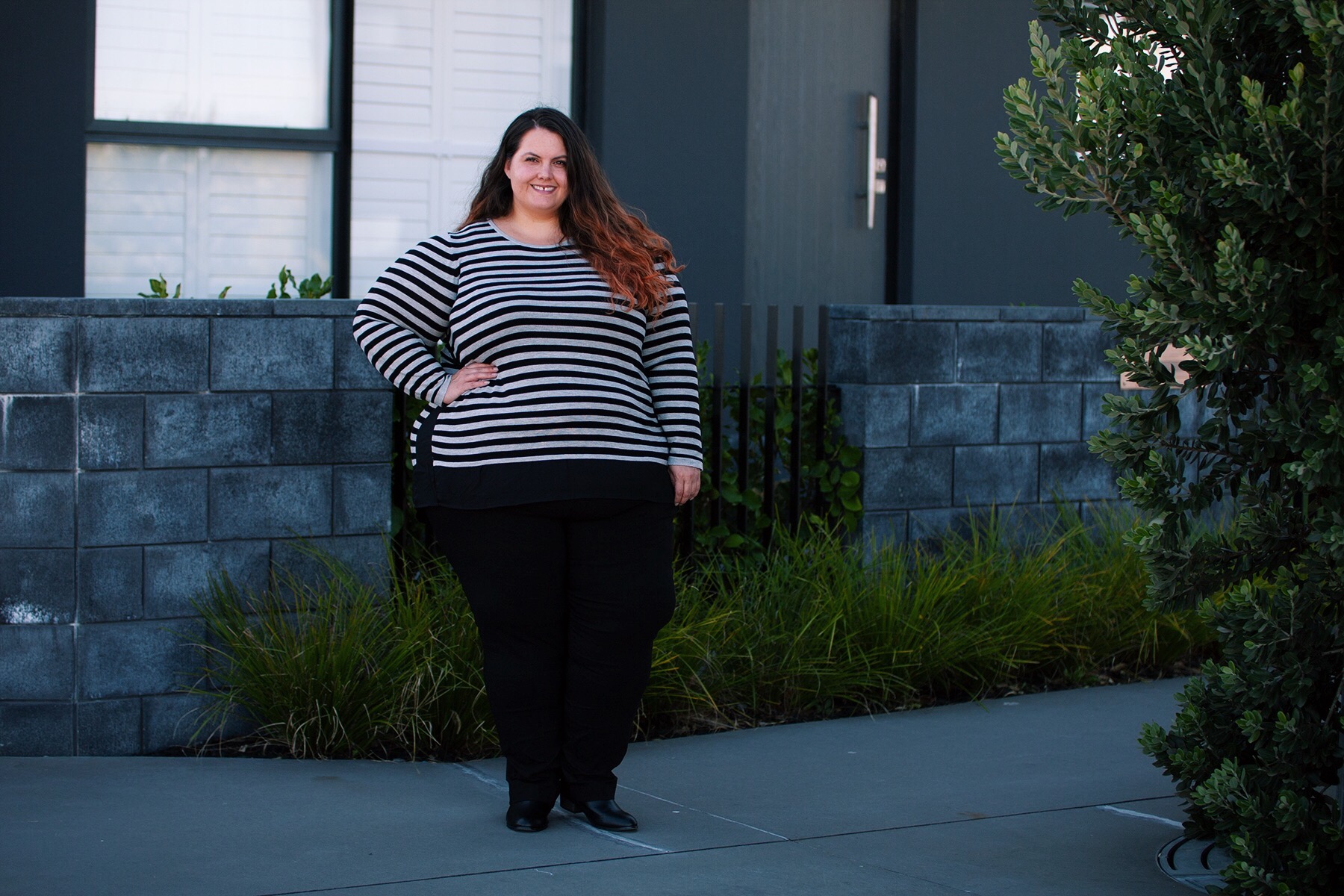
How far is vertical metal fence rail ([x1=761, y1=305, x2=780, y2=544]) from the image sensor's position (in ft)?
19.6

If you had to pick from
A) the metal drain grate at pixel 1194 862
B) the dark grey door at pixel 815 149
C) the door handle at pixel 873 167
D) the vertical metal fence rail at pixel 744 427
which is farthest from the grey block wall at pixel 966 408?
the metal drain grate at pixel 1194 862

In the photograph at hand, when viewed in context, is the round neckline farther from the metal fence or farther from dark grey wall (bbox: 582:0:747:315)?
dark grey wall (bbox: 582:0:747:315)

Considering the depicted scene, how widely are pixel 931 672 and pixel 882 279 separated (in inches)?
114

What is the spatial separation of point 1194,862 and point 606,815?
1.45 m

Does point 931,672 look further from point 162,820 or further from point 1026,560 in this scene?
point 162,820

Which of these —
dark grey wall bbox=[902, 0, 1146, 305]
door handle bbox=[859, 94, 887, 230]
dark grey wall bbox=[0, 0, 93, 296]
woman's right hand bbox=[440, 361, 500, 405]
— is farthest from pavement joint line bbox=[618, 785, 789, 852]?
door handle bbox=[859, 94, 887, 230]

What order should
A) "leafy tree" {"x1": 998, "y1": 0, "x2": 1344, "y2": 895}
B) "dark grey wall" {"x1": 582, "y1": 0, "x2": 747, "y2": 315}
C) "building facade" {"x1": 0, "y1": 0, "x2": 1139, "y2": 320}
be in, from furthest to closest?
"dark grey wall" {"x1": 582, "y1": 0, "x2": 747, "y2": 315}, "building facade" {"x1": 0, "y1": 0, "x2": 1139, "y2": 320}, "leafy tree" {"x1": 998, "y1": 0, "x2": 1344, "y2": 895}

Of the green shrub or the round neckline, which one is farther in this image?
the green shrub

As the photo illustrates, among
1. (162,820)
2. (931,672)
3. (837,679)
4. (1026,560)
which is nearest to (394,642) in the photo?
(162,820)

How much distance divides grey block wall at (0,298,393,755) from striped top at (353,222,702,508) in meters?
1.02

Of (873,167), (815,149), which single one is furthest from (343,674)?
(873,167)

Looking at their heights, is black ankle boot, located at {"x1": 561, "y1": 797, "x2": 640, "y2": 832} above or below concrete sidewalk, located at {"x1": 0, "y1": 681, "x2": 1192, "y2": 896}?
above

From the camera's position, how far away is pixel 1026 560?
584 centimetres

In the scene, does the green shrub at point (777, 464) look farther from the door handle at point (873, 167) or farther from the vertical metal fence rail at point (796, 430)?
the door handle at point (873, 167)
